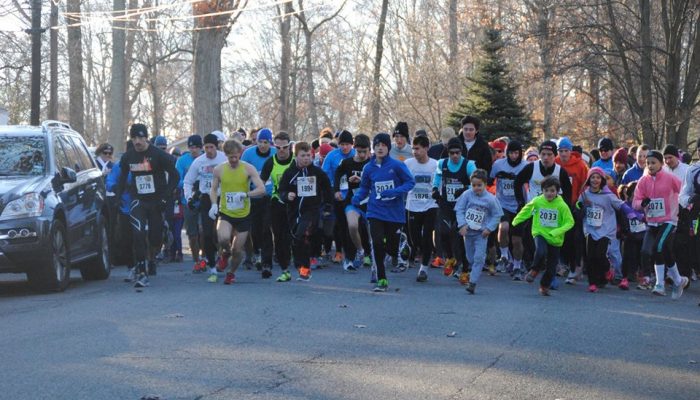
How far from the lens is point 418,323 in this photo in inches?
425

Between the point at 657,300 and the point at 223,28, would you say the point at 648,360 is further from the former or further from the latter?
the point at 223,28

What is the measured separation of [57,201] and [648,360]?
293 inches

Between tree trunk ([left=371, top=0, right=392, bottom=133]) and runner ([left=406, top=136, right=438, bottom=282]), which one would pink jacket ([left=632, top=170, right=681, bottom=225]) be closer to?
runner ([left=406, top=136, right=438, bottom=282])

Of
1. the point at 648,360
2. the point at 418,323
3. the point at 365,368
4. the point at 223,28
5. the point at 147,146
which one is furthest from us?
the point at 223,28

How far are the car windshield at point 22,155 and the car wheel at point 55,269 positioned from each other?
78 cm

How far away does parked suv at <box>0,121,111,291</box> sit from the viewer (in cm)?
1293

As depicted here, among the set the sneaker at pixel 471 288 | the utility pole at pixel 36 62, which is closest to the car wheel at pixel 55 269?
the sneaker at pixel 471 288

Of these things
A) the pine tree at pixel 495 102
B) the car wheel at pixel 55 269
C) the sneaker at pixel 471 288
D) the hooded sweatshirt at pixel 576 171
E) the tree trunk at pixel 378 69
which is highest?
the tree trunk at pixel 378 69

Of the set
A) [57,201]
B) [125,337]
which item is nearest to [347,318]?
[125,337]

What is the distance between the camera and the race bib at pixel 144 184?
14.6m

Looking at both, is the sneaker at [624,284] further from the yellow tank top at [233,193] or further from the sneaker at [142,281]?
the sneaker at [142,281]

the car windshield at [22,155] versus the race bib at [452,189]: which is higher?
the car windshield at [22,155]

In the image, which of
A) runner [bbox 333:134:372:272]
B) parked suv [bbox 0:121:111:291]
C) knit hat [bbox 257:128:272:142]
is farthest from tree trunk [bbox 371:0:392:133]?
parked suv [bbox 0:121:111:291]

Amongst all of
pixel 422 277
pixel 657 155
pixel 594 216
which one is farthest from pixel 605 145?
pixel 422 277
